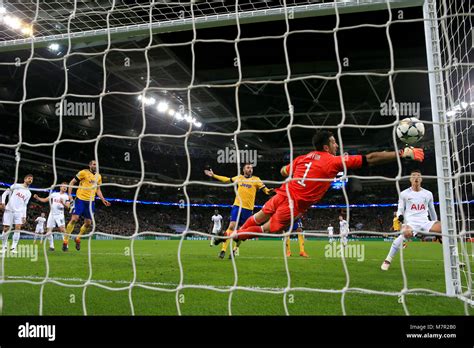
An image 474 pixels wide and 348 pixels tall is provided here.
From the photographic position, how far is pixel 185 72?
15609 mm

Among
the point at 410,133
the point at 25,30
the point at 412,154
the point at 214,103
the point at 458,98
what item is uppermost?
the point at 214,103

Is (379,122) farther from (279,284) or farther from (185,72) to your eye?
(279,284)

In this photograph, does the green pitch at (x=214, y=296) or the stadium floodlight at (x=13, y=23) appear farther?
the stadium floodlight at (x=13, y=23)

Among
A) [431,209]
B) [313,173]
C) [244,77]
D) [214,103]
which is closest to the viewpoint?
[313,173]

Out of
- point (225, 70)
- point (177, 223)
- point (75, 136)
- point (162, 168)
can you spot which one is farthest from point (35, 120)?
point (225, 70)

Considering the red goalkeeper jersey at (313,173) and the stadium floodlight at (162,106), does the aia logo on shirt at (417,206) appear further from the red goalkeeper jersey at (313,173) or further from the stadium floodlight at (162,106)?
the stadium floodlight at (162,106)

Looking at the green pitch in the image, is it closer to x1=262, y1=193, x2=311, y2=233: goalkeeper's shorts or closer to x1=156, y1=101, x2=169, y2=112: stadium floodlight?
x1=262, y1=193, x2=311, y2=233: goalkeeper's shorts

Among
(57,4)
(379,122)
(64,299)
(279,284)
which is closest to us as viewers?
(64,299)

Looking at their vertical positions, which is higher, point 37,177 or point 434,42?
point 37,177

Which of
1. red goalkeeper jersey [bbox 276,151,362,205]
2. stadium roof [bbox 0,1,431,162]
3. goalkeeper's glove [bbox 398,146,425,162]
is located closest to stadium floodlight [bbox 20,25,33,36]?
stadium roof [bbox 0,1,431,162]

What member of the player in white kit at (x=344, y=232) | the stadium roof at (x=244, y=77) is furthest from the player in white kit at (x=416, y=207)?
the stadium roof at (x=244, y=77)

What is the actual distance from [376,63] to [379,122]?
9.90 metres

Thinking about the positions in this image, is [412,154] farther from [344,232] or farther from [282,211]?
[282,211]

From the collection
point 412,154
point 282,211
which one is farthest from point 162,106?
point 412,154
